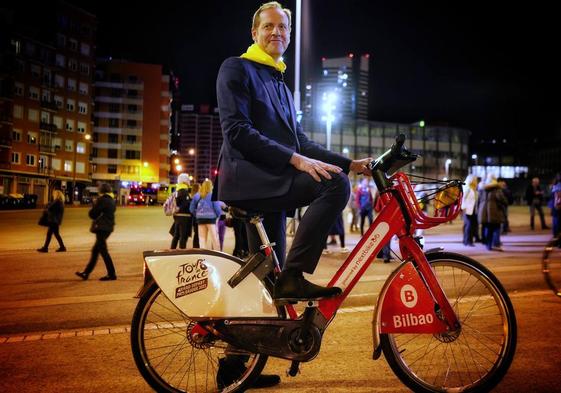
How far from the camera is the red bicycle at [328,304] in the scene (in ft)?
9.37

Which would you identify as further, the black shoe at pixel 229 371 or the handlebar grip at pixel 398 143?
the black shoe at pixel 229 371

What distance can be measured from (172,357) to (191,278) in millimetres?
861

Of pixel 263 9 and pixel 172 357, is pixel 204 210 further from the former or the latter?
pixel 263 9

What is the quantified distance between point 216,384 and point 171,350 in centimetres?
50

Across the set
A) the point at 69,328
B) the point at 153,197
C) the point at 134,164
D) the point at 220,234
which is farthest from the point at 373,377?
the point at 134,164

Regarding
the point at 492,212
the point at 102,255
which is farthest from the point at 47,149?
the point at 492,212

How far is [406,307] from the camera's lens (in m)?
3.01

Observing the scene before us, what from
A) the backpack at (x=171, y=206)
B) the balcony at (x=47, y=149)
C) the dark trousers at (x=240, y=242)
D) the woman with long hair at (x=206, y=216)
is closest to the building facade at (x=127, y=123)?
the balcony at (x=47, y=149)

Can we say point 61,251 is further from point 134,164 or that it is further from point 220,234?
point 134,164

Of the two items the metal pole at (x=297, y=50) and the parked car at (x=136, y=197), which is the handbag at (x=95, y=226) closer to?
the metal pole at (x=297, y=50)

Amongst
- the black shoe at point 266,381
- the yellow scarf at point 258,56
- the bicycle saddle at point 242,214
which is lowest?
the black shoe at point 266,381

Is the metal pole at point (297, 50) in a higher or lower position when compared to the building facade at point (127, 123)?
lower

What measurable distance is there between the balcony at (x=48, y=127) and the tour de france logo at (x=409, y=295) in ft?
255

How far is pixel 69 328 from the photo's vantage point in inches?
198
